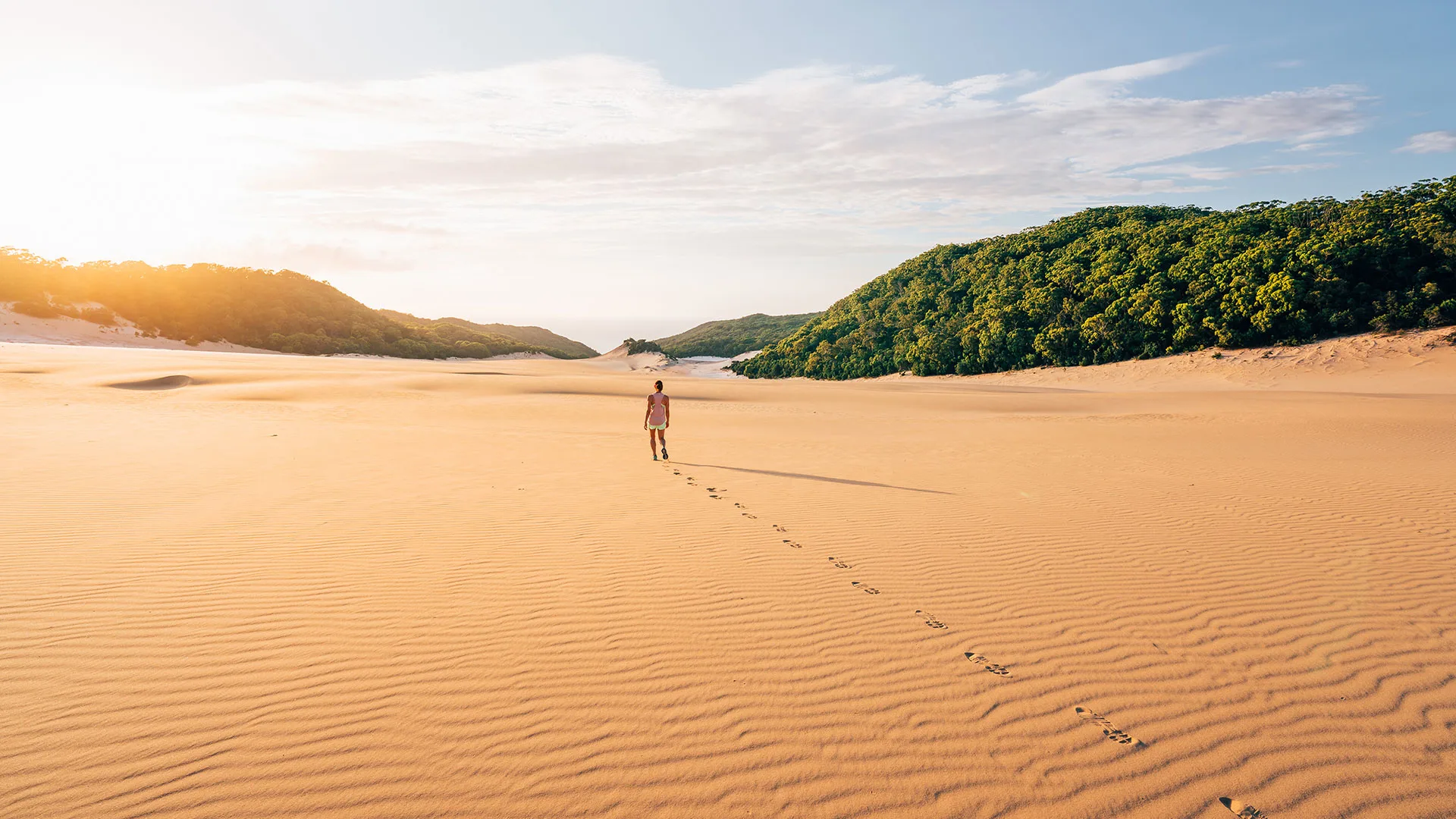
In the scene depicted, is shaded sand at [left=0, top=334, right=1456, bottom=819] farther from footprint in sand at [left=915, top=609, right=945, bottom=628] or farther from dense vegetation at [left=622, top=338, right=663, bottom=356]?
dense vegetation at [left=622, top=338, right=663, bottom=356]

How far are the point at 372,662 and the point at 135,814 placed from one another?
1.41m

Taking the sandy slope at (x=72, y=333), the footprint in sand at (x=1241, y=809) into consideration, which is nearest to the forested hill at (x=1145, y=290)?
the footprint in sand at (x=1241, y=809)

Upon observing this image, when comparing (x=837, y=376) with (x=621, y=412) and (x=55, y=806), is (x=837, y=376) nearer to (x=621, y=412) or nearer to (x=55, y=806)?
(x=621, y=412)

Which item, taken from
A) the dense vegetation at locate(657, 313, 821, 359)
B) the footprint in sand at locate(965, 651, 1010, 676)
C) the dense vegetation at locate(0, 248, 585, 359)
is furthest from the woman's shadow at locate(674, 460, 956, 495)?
the dense vegetation at locate(0, 248, 585, 359)

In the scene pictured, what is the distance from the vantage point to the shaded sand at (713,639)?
10.6 ft

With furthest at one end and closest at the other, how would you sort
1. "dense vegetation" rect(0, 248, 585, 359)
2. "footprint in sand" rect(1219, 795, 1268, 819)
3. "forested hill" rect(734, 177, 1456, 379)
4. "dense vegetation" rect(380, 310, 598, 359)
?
"dense vegetation" rect(380, 310, 598, 359) < "dense vegetation" rect(0, 248, 585, 359) < "forested hill" rect(734, 177, 1456, 379) < "footprint in sand" rect(1219, 795, 1268, 819)

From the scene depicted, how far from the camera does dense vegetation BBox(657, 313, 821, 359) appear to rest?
71875 mm

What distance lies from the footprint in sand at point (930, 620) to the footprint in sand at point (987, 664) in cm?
49

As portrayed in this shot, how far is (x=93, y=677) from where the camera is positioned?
4031 millimetres

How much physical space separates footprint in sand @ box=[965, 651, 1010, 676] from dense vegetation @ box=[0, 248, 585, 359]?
63.9 m

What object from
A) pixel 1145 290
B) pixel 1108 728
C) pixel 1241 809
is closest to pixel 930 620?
pixel 1108 728

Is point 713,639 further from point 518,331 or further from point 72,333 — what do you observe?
point 518,331

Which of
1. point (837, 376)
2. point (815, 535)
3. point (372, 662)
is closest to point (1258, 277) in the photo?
point (837, 376)

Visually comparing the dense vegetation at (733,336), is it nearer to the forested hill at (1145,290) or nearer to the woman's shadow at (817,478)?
the forested hill at (1145,290)
